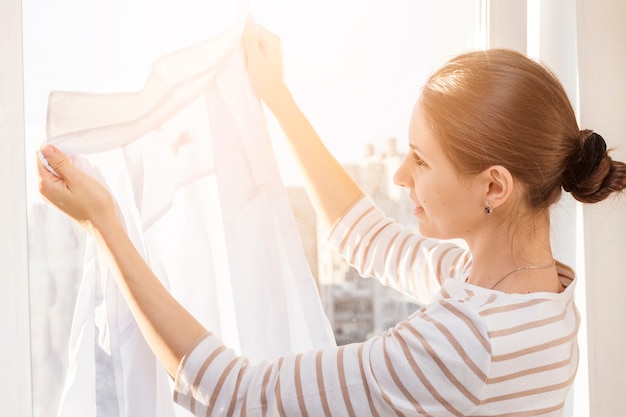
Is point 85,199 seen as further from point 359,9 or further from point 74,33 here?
point 359,9

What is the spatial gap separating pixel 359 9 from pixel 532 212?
43 centimetres

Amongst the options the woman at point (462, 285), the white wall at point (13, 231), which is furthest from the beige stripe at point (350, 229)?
the white wall at point (13, 231)

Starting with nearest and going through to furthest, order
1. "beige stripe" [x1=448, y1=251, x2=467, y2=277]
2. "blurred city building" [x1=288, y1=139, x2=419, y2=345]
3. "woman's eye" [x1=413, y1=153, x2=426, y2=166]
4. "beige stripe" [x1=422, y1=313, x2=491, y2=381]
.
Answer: "beige stripe" [x1=422, y1=313, x2=491, y2=381]
"woman's eye" [x1=413, y1=153, x2=426, y2=166]
"beige stripe" [x1=448, y1=251, x2=467, y2=277]
"blurred city building" [x1=288, y1=139, x2=419, y2=345]

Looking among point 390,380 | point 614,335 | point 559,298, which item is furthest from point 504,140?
point 614,335

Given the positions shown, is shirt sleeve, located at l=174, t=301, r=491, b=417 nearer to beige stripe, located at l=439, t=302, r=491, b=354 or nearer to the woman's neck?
beige stripe, located at l=439, t=302, r=491, b=354

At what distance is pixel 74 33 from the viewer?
1059 mm

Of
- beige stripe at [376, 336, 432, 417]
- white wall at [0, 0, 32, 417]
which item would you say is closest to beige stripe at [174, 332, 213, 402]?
beige stripe at [376, 336, 432, 417]

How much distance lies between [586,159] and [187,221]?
52 cm

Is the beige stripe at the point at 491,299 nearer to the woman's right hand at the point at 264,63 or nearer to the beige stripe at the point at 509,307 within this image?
the beige stripe at the point at 509,307

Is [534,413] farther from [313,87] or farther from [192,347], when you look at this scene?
[313,87]

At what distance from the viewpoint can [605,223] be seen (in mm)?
1188

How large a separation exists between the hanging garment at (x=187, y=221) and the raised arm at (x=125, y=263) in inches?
1.4

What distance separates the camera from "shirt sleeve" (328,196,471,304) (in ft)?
3.71

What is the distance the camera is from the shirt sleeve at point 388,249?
1.13 meters
